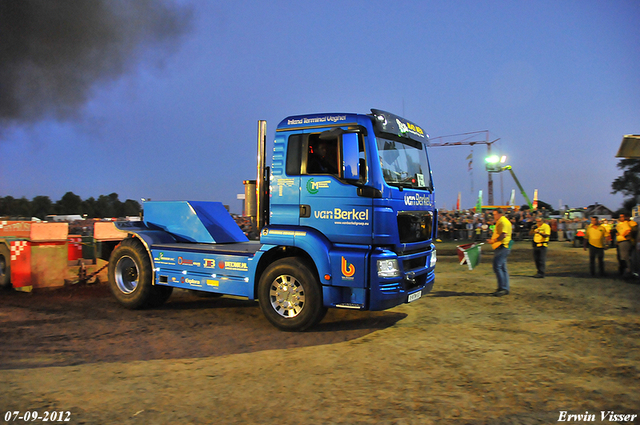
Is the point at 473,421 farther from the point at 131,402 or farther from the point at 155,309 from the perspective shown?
the point at 155,309

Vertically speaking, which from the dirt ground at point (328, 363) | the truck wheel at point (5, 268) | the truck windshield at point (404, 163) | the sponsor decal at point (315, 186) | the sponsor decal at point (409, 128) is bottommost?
the dirt ground at point (328, 363)

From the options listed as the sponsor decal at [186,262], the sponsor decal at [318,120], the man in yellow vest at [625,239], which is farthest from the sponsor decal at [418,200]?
the man in yellow vest at [625,239]

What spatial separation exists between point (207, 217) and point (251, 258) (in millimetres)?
1905

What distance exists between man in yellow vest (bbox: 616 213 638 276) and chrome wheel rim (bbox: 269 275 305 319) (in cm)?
984

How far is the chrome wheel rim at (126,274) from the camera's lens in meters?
7.75

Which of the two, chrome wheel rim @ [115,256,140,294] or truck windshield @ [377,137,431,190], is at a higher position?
truck windshield @ [377,137,431,190]

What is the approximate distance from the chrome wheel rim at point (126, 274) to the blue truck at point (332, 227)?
129cm

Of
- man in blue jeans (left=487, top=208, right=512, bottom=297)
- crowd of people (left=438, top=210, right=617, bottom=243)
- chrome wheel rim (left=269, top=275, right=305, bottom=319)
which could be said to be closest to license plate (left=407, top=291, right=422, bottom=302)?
chrome wheel rim (left=269, top=275, right=305, bottom=319)

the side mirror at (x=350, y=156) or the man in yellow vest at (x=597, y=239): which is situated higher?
the side mirror at (x=350, y=156)

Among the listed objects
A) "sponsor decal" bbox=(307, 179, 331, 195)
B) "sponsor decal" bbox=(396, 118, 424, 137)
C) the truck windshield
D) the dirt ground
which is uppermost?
"sponsor decal" bbox=(396, 118, 424, 137)

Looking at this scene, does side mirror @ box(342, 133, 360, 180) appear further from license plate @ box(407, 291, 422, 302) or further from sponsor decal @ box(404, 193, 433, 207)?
license plate @ box(407, 291, 422, 302)

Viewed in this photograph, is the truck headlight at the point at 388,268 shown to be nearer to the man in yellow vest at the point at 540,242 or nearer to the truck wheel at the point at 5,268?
the man in yellow vest at the point at 540,242

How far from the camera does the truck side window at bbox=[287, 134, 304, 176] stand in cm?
598

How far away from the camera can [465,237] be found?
28.8 m
